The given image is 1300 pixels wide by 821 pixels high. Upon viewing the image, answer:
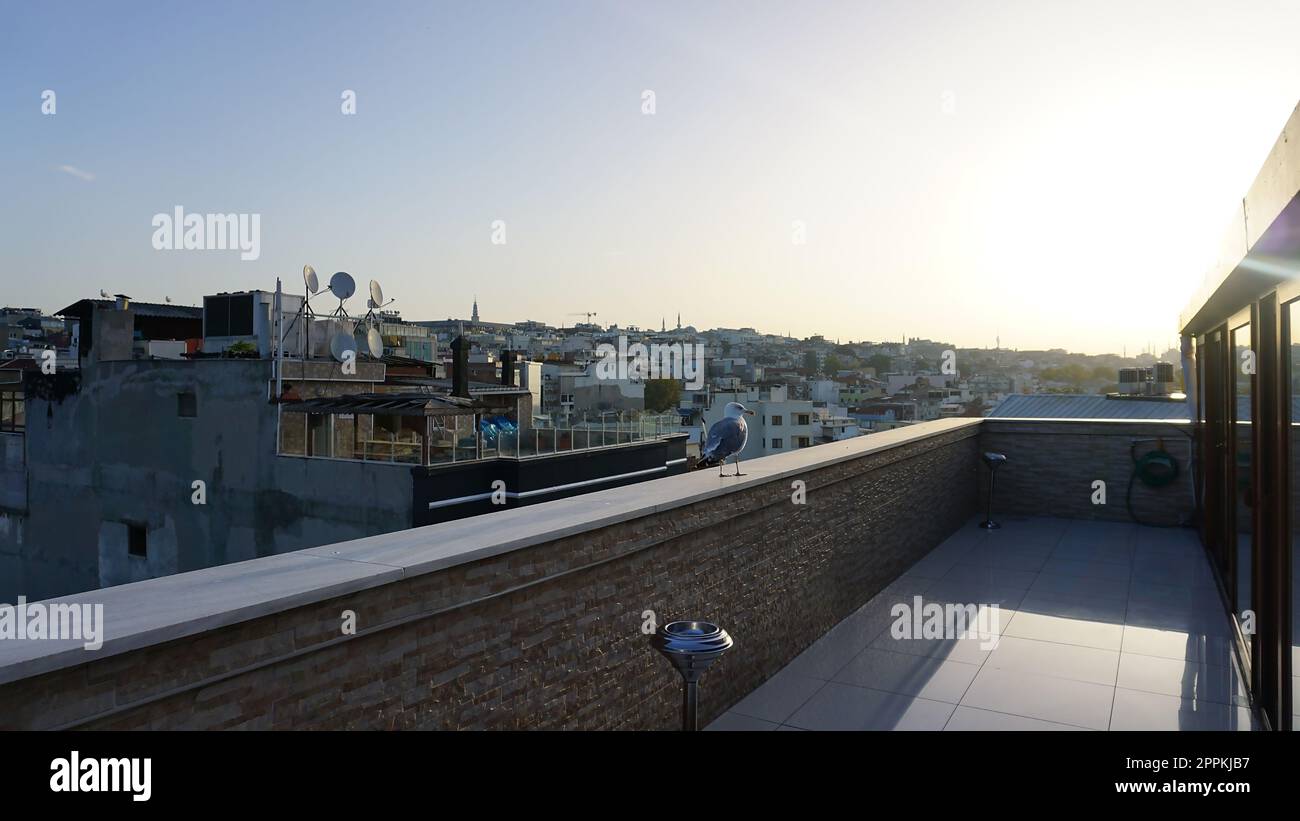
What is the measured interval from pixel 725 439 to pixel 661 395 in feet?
202

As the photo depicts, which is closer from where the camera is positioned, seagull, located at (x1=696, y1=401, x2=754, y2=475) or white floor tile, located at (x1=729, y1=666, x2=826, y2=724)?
white floor tile, located at (x1=729, y1=666, x2=826, y2=724)

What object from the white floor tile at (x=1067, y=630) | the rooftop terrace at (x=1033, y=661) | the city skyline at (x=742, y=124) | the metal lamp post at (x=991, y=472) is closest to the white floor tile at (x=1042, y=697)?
the rooftop terrace at (x=1033, y=661)

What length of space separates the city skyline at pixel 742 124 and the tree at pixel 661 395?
46569 mm

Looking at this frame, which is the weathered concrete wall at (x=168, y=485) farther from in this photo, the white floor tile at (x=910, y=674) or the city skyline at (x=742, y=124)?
the white floor tile at (x=910, y=674)

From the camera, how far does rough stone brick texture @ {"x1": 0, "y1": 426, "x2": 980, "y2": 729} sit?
186cm

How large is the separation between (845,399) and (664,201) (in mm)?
66305

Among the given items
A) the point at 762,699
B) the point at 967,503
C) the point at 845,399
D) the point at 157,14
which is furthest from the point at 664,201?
the point at 845,399

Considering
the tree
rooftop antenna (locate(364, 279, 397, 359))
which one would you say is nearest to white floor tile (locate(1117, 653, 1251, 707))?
rooftop antenna (locate(364, 279, 397, 359))

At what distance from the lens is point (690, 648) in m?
2.89

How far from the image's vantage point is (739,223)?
1316 centimetres
